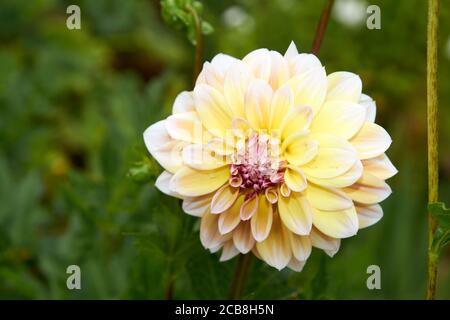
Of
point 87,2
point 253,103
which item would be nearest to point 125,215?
point 253,103

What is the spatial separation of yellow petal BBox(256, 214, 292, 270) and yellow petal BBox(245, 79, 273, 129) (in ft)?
0.22

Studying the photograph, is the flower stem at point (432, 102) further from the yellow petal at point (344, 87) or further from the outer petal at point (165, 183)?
the outer petal at point (165, 183)

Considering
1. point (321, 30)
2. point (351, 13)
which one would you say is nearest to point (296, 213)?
point (321, 30)

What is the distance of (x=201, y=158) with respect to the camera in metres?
0.48

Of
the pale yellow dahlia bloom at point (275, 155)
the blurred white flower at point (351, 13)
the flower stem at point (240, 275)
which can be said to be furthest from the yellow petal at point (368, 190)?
the blurred white flower at point (351, 13)

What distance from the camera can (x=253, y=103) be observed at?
489 millimetres

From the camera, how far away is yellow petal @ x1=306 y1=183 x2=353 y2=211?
0.48 meters

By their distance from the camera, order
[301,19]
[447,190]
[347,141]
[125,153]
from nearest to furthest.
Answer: [347,141] < [125,153] < [301,19] < [447,190]

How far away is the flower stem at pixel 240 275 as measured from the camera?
56 centimetres

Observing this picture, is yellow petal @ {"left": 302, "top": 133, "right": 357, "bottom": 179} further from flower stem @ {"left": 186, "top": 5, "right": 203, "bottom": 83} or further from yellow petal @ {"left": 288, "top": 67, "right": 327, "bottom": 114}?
flower stem @ {"left": 186, "top": 5, "right": 203, "bottom": 83}

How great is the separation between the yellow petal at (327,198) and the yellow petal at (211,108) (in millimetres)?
65

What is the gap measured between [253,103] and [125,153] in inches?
13.4

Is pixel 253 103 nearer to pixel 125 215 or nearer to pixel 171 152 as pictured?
pixel 171 152
